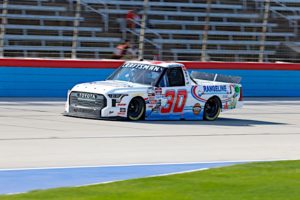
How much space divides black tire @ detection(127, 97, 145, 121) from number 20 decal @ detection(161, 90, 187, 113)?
1.90 ft

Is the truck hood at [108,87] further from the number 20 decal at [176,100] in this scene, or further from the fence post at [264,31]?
the fence post at [264,31]

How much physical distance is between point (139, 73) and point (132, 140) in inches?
176

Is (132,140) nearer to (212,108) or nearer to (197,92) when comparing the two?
(197,92)

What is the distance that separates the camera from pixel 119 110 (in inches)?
709

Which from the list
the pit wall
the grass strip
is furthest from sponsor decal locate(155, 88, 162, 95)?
the grass strip

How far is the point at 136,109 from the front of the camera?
18.5 meters

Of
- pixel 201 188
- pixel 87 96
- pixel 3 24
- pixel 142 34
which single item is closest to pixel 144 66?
pixel 87 96

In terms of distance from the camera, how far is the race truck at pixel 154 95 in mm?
18047

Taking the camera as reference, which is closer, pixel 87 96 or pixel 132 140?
pixel 132 140

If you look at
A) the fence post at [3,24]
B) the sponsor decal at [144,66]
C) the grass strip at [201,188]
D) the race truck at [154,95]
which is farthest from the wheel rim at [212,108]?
the grass strip at [201,188]

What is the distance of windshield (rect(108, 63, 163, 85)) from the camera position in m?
19.1

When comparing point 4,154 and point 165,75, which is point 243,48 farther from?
point 4,154

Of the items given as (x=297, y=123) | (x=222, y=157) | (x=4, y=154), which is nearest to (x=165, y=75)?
(x=297, y=123)

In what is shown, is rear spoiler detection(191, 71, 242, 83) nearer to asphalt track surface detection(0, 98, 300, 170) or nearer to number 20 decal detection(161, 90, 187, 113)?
asphalt track surface detection(0, 98, 300, 170)
